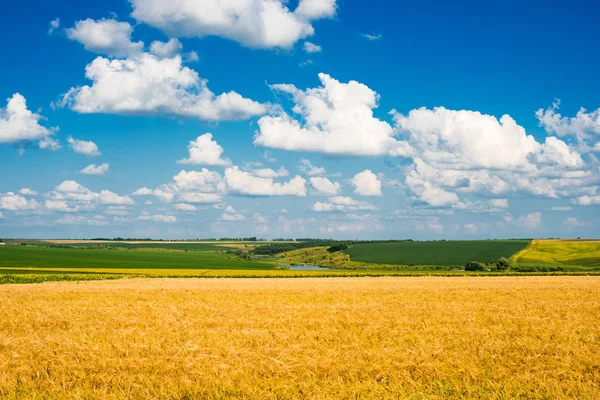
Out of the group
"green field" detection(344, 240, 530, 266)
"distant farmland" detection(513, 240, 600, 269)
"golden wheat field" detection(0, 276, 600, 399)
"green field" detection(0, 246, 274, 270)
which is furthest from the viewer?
"green field" detection(344, 240, 530, 266)

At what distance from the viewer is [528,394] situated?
9.12 m

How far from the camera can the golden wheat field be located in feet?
31.0

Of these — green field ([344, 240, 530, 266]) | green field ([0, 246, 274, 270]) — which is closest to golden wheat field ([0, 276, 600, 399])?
green field ([0, 246, 274, 270])

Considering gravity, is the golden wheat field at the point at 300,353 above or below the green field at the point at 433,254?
above

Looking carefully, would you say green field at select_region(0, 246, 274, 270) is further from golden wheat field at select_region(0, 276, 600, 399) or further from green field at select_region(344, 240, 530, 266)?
golden wheat field at select_region(0, 276, 600, 399)

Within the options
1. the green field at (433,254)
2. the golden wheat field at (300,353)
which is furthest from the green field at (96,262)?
the golden wheat field at (300,353)

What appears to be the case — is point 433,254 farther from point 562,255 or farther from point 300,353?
point 300,353

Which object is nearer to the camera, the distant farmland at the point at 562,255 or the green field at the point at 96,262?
the green field at the point at 96,262

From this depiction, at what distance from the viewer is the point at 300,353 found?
11.8 m

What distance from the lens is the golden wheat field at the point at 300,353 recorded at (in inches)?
372

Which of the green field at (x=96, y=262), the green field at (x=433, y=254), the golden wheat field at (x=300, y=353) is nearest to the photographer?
the golden wheat field at (x=300, y=353)

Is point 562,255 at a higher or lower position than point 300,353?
lower

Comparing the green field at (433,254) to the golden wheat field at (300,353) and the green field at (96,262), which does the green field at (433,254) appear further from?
the golden wheat field at (300,353)

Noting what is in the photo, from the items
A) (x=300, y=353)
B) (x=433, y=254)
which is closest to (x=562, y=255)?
(x=433, y=254)
